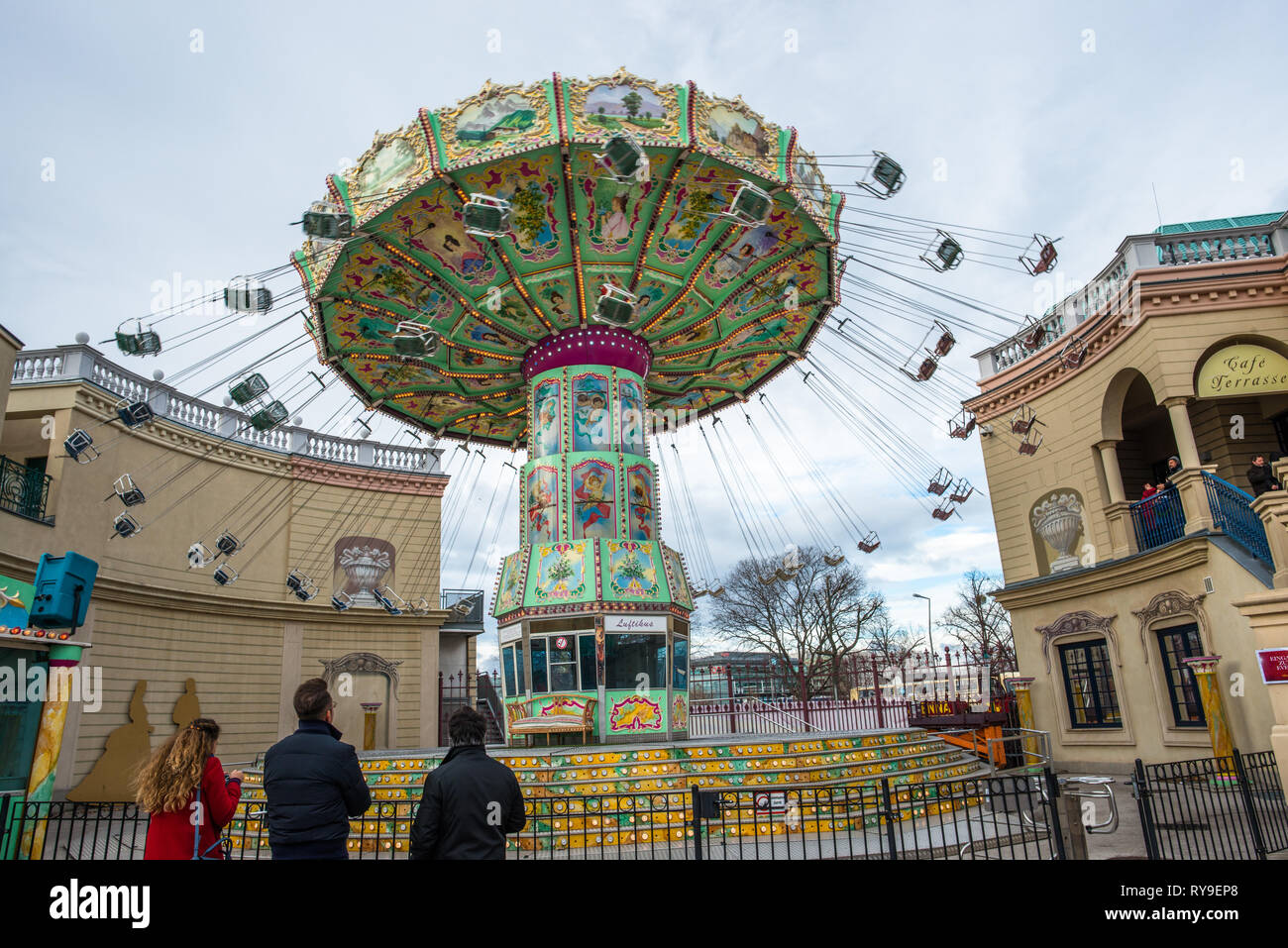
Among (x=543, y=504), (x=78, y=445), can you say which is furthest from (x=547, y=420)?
(x=78, y=445)

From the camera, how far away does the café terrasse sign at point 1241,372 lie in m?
15.5

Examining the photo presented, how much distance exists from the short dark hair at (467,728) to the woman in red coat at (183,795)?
4.20 ft

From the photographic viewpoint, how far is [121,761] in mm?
17531

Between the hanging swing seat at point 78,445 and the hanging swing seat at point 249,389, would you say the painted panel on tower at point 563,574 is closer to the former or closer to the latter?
the hanging swing seat at point 249,389

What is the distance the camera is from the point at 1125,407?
19.5 meters

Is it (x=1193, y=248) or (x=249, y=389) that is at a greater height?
(x=1193, y=248)

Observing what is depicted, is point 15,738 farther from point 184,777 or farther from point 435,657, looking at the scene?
point 435,657

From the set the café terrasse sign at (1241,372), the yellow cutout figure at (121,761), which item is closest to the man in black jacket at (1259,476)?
the café terrasse sign at (1241,372)

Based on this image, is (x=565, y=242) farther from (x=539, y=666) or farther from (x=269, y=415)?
(x=539, y=666)

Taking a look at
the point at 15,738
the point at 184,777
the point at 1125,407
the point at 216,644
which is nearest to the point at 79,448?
the point at 216,644

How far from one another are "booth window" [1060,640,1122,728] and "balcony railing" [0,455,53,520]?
22.8m

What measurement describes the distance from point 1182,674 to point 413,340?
16117 millimetres
